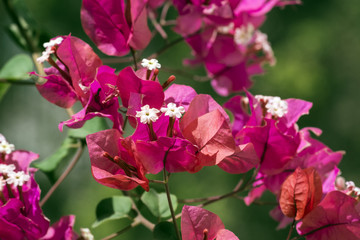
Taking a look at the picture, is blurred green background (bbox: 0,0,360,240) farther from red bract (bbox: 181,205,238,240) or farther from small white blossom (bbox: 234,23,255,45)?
red bract (bbox: 181,205,238,240)

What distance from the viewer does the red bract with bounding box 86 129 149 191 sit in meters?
0.51

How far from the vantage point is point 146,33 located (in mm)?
617

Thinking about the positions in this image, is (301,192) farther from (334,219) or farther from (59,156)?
(59,156)

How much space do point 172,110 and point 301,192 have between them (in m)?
0.19

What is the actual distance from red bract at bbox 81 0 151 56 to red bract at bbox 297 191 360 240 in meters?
0.30

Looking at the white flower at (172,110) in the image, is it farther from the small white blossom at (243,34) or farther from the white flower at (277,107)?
A: the small white blossom at (243,34)

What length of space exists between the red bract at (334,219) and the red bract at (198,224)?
0.13 metres

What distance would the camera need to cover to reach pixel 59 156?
795 mm

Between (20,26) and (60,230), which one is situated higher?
(20,26)

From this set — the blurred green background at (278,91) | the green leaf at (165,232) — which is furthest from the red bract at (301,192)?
the blurred green background at (278,91)

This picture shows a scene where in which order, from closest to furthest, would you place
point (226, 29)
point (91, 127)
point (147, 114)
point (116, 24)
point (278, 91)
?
1. point (147, 114)
2. point (116, 24)
3. point (91, 127)
4. point (226, 29)
5. point (278, 91)

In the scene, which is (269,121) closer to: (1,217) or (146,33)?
(146,33)

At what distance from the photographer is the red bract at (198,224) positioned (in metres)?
0.52

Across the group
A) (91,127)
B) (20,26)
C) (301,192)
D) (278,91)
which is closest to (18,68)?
(20,26)
